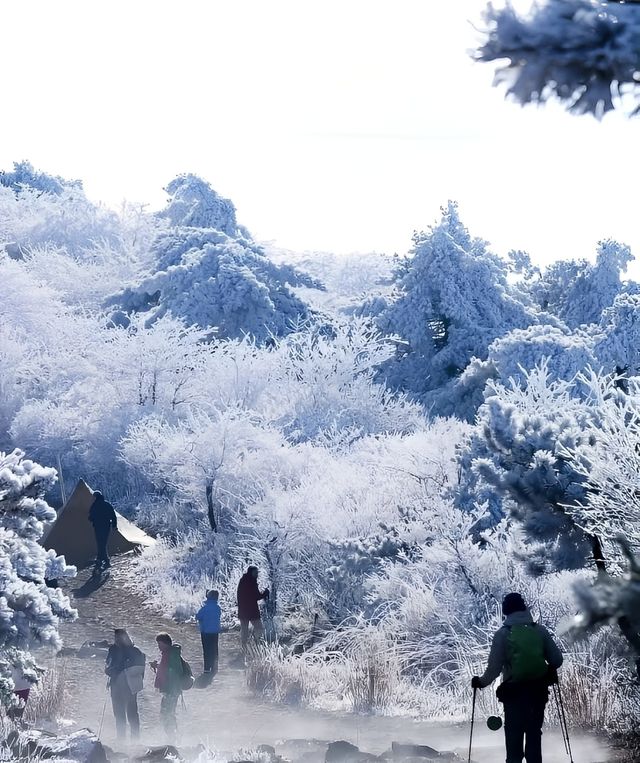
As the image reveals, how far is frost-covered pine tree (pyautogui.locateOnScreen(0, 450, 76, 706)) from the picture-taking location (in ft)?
25.0

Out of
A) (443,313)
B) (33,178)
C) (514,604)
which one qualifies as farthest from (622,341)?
(33,178)

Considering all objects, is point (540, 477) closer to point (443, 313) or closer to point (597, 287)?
point (443, 313)

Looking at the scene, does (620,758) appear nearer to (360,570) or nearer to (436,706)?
(436,706)

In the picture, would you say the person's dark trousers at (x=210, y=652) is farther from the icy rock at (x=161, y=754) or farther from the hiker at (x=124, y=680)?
the icy rock at (x=161, y=754)

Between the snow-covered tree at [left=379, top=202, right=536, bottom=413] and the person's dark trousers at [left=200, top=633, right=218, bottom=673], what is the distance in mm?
19196

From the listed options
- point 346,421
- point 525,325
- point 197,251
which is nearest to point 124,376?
point 346,421

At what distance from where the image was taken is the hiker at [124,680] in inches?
378

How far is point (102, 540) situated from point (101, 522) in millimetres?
413

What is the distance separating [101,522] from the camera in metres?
17.8

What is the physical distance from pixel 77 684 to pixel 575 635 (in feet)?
36.5

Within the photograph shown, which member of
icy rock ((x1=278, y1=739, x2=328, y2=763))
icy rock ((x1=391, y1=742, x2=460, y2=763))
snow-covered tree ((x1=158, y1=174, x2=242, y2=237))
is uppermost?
snow-covered tree ((x1=158, y1=174, x2=242, y2=237))

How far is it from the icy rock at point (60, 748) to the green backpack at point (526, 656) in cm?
394

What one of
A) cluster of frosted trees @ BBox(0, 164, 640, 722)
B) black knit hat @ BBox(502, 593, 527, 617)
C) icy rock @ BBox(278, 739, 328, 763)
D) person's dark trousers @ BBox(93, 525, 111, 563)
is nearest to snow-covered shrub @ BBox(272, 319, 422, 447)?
cluster of frosted trees @ BBox(0, 164, 640, 722)

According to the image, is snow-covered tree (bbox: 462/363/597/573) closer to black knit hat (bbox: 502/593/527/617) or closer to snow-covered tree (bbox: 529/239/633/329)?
black knit hat (bbox: 502/593/527/617)
